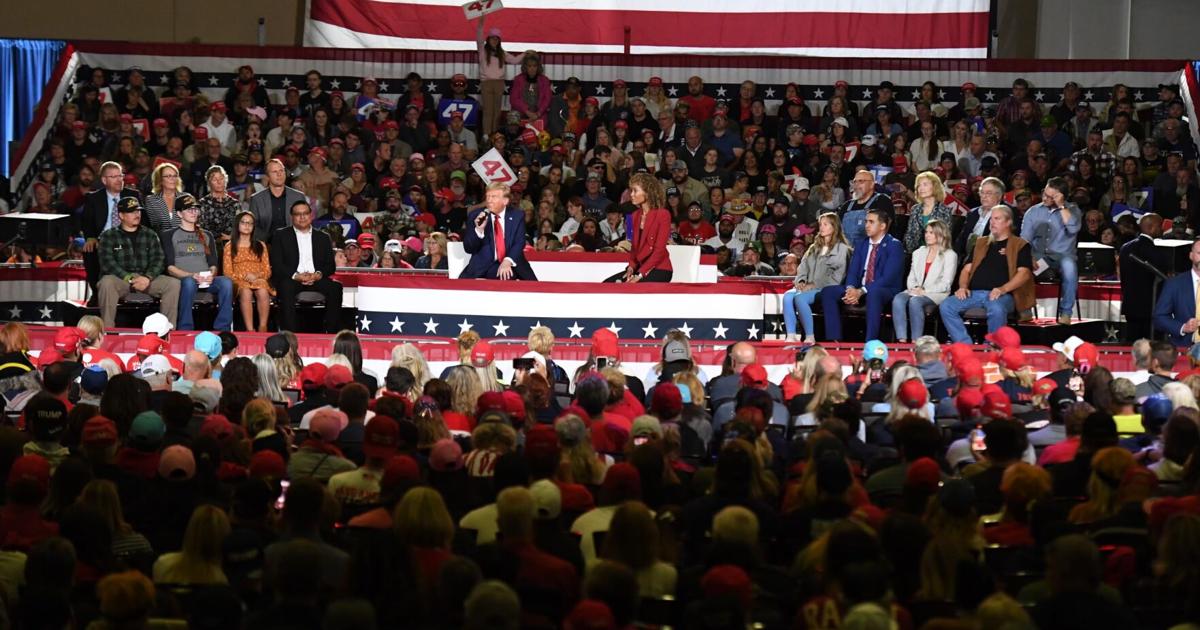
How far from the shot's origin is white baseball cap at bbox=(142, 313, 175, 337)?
13.5 meters

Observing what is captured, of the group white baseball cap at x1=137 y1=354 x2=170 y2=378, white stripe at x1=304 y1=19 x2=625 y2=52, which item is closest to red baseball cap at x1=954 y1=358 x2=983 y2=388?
white baseball cap at x1=137 y1=354 x2=170 y2=378

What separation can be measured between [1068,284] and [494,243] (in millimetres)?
5135

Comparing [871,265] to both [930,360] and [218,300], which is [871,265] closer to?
[930,360]

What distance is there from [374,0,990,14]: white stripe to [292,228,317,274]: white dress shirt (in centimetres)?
1056

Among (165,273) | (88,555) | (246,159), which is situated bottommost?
(88,555)

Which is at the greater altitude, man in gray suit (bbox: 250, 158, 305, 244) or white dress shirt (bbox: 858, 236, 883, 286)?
man in gray suit (bbox: 250, 158, 305, 244)

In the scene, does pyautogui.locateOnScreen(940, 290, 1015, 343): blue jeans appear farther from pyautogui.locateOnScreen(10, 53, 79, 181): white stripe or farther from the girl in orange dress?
pyautogui.locateOnScreen(10, 53, 79, 181): white stripe

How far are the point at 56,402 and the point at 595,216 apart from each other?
11.6 metres

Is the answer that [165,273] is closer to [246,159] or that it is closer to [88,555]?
[246,159]

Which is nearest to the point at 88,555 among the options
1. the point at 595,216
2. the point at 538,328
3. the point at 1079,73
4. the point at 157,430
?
the point at 157,430

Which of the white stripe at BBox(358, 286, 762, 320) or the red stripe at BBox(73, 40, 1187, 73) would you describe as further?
the red stripe at BBox(73, 40, 1187, 73)

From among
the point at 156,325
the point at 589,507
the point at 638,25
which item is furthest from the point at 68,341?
the point at 638,25

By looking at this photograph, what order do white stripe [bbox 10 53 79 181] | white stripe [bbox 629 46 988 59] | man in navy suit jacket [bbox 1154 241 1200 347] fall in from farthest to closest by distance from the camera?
white stripe [bbox 629 46 988 59]
white stripe [bbox 10 53 79 181]
man in navy suit jacket [bbox 1154 241 1200 347]

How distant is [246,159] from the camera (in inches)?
802
